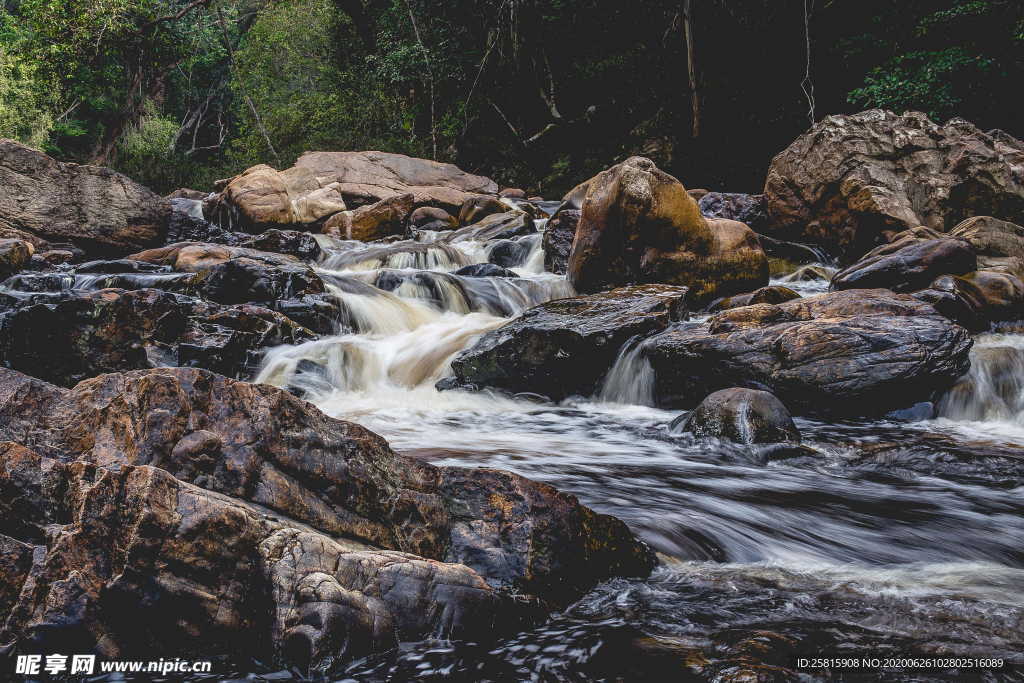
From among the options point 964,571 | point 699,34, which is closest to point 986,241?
point 964,571

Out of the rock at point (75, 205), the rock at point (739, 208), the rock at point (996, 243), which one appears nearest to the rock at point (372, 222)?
the rock at point (75, 205)

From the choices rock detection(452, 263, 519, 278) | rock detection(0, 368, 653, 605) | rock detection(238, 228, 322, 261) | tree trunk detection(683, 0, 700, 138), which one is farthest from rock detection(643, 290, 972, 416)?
tree trunk detection(683, 0, 700, 138)

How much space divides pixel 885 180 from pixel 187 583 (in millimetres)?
11526

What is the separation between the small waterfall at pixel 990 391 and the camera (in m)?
5.37

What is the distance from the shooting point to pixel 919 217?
1048cm

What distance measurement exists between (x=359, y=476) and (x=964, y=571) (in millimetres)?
2518

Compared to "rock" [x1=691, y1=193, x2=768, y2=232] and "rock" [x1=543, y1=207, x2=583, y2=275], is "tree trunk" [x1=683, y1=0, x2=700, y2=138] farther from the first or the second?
"rock" [x1=543, y1=207, x2=583, y2=275]

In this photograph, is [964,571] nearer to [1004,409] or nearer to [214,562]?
[214,562]

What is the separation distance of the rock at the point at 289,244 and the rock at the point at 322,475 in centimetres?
970

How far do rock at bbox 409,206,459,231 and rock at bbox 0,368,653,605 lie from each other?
1279 cm

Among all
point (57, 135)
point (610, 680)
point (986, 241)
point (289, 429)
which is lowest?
point (610, 680)

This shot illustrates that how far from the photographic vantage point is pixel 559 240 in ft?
36.2

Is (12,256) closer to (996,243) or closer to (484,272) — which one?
(484,272)

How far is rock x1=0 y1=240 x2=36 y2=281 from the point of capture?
354 inches
